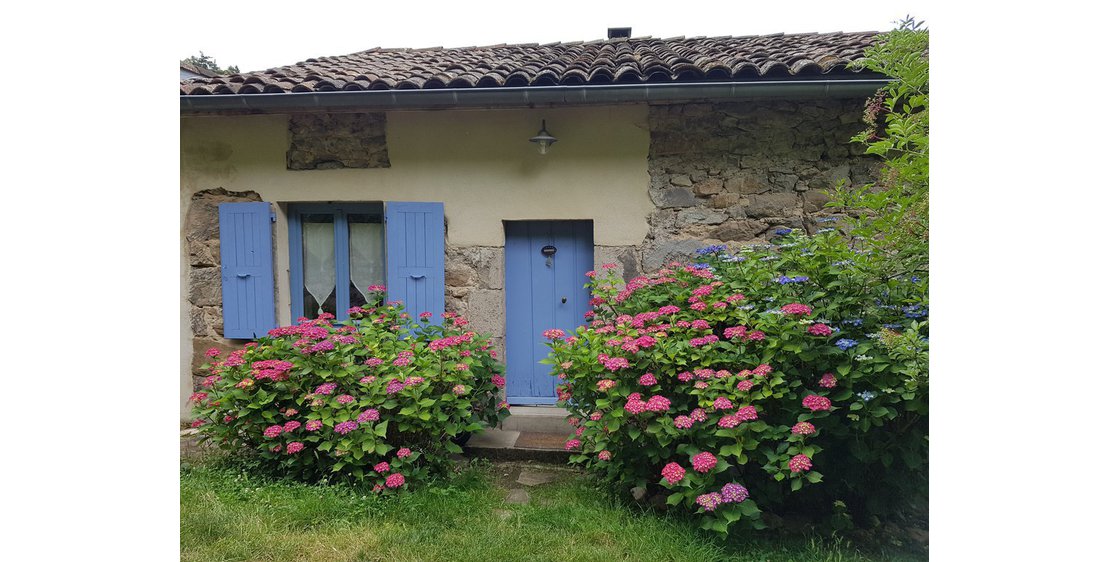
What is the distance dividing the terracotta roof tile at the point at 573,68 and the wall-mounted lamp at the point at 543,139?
0.37 meters

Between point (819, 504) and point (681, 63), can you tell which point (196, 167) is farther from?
point (819, 504)

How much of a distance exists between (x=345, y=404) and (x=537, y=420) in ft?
5.48

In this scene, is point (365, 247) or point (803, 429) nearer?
point (803, 429)

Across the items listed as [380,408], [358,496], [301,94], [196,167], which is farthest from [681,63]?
[196,167]

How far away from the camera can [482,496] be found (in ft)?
10.5

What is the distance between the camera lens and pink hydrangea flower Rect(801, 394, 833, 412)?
2.46 m

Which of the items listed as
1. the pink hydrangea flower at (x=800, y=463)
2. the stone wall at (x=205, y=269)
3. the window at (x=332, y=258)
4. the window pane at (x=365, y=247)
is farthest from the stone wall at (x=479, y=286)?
the pink hydrangea flower at (x=800, y=463)

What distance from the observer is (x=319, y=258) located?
4.77m

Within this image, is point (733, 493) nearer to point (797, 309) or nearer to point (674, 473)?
point (674, 473)

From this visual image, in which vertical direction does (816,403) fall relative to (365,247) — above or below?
below

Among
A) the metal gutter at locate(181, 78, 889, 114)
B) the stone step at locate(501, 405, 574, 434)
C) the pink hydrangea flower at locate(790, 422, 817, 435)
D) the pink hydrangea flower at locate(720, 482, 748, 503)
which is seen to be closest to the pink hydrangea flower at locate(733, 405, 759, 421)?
the pink hydrangea flower at locate(790, 422, 817, 435)

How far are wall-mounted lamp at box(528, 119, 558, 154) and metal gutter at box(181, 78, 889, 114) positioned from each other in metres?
0.20

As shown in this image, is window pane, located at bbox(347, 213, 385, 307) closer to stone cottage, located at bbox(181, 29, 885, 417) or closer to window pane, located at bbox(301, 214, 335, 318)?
stone cottage, located at bbox(181, 29, 885, 417)

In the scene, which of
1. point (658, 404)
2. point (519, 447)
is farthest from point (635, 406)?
point (519, 447)
